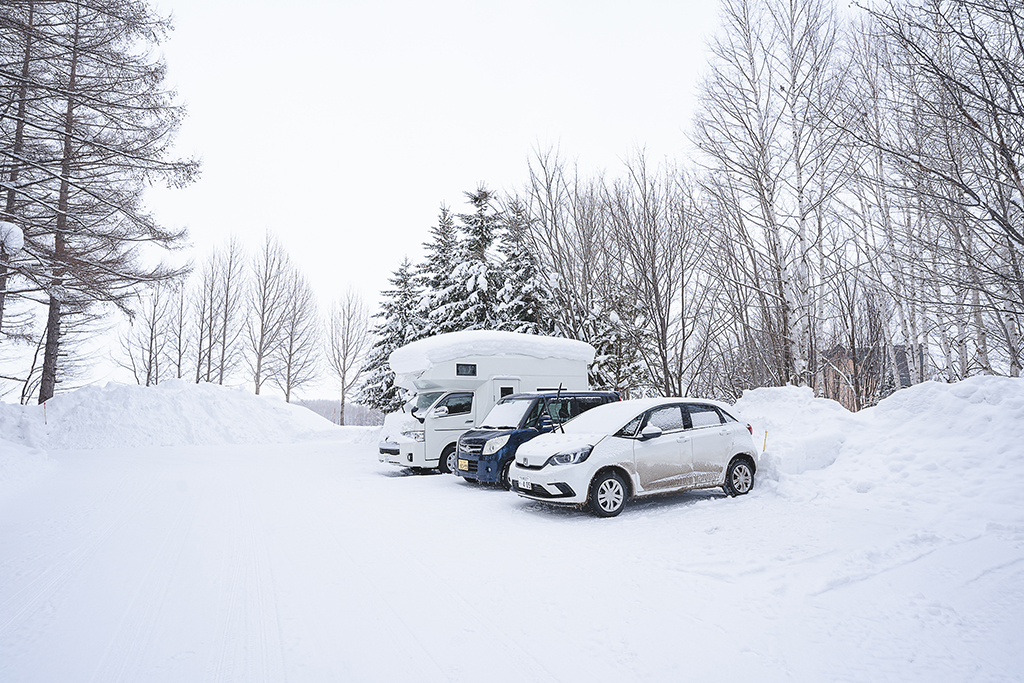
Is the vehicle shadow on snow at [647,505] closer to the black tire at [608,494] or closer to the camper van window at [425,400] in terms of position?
the black tire at [608,494]

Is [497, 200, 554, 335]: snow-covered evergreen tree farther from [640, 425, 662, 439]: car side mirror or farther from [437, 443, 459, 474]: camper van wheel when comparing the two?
A: [640, 425, 662, 439]: car side mirror

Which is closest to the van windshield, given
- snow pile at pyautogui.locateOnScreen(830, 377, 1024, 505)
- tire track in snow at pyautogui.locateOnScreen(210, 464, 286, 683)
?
tire track in snow at pyautogui.locateOnScreen(210, 464, 286, 683)

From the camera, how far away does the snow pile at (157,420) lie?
20703 mm

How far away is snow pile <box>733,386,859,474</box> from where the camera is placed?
374 inches

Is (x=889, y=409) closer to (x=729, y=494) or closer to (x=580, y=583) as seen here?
(x=729, y=494)

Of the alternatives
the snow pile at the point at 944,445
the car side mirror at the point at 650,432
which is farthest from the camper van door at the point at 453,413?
the snow pile at the point at 944,445

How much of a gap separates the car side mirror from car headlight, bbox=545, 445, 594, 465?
904 mm

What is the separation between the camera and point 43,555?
594cm

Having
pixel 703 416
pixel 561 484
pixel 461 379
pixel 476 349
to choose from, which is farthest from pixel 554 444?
pixel 476 349

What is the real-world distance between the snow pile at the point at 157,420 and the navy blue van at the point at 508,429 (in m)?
11.8

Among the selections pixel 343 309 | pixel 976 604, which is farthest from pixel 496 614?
pixel 343 309

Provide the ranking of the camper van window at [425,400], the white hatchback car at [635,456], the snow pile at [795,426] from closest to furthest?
the white hatchback car at [635,456] → the snow pile at [795,426] → the camper van window at [425,400]

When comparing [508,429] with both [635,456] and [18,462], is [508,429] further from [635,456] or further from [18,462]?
[18,462]

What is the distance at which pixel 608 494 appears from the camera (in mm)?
7945
